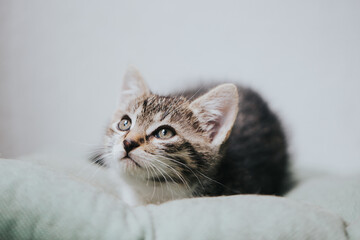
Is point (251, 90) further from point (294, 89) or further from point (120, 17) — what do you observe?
point (120, 17)

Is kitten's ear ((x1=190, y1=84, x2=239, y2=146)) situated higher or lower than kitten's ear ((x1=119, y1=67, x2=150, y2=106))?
higher

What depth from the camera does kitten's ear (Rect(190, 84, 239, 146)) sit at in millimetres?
977

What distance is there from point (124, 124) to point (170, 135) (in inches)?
7.1

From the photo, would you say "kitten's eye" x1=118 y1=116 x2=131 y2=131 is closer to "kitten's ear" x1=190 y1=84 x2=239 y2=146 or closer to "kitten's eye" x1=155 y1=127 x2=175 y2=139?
"kitten's eye" x1=155 y1=127 x2=175 y2=139

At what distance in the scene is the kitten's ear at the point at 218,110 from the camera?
98 centimetres

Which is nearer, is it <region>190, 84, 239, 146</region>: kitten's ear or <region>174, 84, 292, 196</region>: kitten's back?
<region>190, 84, 239, 146</region>: kitten's ear

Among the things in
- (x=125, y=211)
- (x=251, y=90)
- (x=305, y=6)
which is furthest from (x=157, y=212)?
(x=305, y=6)

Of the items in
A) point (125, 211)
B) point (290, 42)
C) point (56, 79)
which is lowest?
point (56, 79)

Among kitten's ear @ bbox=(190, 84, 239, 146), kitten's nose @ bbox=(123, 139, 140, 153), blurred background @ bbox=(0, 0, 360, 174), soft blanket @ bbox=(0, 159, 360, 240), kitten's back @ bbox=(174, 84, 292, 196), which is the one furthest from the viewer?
blurred background @ bbox=(0, 0, 360, 174)

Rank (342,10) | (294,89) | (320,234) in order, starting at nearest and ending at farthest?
(320,234) < (342,10) < (294,89)

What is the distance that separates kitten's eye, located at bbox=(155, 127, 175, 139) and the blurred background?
32.5 inches

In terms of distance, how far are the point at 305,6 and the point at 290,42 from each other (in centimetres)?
22

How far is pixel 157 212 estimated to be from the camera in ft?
2.37

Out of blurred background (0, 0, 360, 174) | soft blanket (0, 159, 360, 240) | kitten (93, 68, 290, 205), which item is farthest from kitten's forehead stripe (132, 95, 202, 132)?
blurred background (0, 0, 360, 174)
